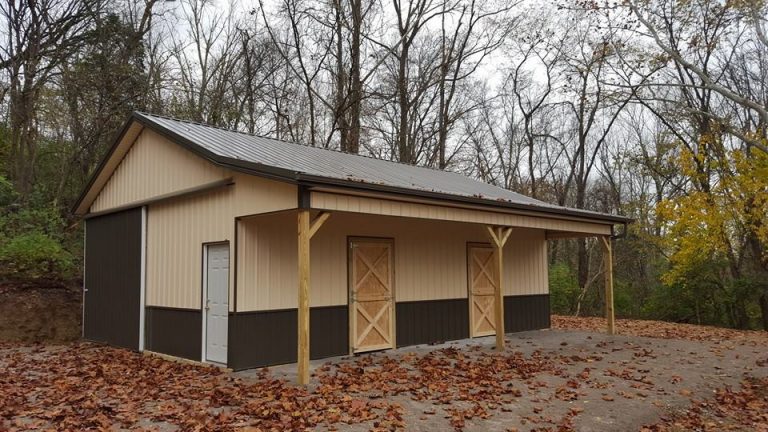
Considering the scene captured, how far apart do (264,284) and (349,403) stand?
9.44 ft

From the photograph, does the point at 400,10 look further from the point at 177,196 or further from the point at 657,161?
the point at 177,196

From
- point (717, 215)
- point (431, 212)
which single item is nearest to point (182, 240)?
point (431, 212)

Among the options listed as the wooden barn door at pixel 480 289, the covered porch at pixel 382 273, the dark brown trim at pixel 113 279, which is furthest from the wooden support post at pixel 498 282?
the dark brown trim at pixel 113 279

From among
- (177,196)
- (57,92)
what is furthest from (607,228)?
(57,92)

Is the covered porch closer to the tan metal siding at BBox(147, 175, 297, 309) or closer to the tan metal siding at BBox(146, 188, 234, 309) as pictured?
the tan metal siding at BBox(147, 175, 297, 309)

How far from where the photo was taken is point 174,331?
9.17 meters

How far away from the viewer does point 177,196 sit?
9.24 metres

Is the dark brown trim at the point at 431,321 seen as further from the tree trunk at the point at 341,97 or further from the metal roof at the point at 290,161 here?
the tree trunk at the point at 341,97

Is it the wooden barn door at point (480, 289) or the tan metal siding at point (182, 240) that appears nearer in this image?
the tan metal siding at point (182, 240)

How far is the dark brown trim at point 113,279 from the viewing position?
10.2 meters

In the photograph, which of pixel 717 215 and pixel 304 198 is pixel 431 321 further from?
pixel 717 215

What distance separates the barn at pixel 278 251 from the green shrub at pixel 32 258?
51.1 inches

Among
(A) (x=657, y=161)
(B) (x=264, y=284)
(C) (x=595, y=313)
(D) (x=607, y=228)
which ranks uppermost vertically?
(A) (x=657, y=161)

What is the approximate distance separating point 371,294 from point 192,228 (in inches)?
122
